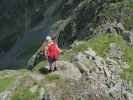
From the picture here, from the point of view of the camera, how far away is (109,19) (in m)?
40.2

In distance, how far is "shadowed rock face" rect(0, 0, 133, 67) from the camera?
41.2m

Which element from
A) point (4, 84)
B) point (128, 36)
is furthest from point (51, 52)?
point (128, 36)

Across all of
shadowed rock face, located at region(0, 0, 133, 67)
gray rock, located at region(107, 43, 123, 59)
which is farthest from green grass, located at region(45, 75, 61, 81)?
shadowed rock face, located at region(0, 0, 133, 67)

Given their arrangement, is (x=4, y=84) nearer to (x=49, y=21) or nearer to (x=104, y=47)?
(x=104, y=47)

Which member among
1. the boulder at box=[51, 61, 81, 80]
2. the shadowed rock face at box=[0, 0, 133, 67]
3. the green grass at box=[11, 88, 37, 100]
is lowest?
the green grass at box=[11, 88, 37, 100]

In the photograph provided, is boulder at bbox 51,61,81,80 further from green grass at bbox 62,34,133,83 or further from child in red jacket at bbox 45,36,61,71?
green grass at bbox 62,34,133,83

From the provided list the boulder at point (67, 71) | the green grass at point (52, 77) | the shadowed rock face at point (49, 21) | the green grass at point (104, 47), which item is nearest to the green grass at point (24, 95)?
the green grass at point (52, 77)

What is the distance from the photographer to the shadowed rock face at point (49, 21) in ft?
135

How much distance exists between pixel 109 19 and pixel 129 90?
11.4 m

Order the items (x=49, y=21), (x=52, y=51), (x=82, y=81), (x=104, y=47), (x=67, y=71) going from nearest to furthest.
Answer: (x=82, y=81)
(x=67, y=71)
(x=52, y=51)
(x=104, y=47)
(x=49, y=21)

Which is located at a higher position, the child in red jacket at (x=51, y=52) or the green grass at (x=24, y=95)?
the child in red jacket at (x=51, y=52)

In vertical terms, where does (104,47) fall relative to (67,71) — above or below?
above

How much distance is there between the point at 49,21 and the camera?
102 metres

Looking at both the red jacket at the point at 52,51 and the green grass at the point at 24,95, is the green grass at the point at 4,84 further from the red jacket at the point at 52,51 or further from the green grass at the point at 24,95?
the red jacket at the point at 52,51
